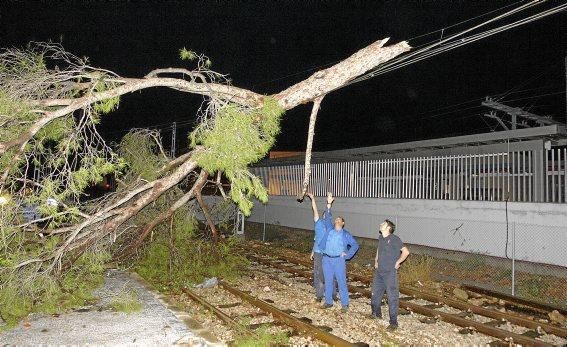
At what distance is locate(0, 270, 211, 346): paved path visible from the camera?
6.41 meters

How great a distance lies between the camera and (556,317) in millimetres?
7715

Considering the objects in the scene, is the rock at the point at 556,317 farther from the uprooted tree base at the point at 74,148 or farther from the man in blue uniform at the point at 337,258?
the uprooted tree base at the point at 74,148

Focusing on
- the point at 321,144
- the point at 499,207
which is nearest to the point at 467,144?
the point at 499,207

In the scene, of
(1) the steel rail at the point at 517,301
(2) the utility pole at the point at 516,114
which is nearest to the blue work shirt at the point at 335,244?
(1) the steel rail at the point at 517,301

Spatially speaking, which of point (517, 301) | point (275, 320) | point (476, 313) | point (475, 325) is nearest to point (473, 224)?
point (517, 301)

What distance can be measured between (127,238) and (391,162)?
9.35m

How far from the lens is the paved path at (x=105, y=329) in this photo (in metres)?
6.41

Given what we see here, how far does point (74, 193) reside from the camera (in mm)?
7176

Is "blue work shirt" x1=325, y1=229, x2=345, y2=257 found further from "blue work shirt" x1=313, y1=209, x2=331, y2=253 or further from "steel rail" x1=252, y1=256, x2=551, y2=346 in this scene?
"steel rail" x1=252, y1=256, x2=551, y2=346

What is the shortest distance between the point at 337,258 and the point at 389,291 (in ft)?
4.53

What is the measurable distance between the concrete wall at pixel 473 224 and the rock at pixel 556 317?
2616 mm

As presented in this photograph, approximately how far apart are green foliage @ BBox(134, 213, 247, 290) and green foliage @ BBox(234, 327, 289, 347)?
448 centimetres

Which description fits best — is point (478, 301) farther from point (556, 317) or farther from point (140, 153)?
point (140, 153)

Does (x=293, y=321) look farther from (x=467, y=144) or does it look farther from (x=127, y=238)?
(x=467, y=144)
